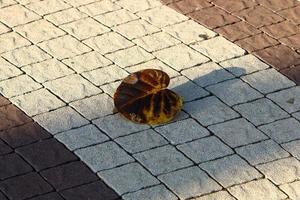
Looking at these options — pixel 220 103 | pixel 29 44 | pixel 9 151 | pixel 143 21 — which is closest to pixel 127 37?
pixel 143 21

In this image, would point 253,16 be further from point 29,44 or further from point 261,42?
point 29,44

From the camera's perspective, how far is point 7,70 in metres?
6.57

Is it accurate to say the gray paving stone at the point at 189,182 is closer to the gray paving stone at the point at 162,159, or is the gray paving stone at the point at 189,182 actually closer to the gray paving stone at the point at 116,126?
the gray paving stone at the point at 162,159

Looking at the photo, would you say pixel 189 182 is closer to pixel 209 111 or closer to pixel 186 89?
pixel 209 111

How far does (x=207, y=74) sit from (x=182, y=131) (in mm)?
798

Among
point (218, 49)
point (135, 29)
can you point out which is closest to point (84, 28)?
point (135, 29)

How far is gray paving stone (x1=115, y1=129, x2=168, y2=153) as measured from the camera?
5.70m

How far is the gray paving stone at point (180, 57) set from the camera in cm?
664

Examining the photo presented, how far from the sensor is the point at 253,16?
7.36 meters

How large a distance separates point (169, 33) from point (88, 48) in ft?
2.35

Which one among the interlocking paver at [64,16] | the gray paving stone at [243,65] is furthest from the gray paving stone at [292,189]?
the interlocking paver at [64,16]

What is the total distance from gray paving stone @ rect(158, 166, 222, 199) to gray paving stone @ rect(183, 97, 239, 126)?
58 cm

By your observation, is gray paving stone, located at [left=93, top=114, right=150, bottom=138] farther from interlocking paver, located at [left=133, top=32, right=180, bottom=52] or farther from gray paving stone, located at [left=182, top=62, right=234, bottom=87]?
interlocking paver, located at [left=133, top=32, right=180, bottom=52]

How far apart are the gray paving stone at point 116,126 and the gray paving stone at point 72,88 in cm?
36
